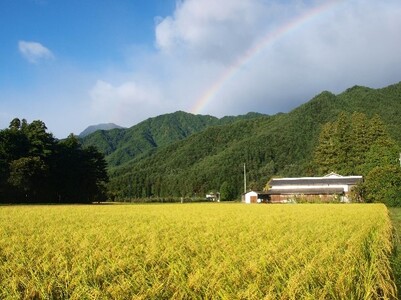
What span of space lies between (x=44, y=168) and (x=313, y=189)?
37139mm

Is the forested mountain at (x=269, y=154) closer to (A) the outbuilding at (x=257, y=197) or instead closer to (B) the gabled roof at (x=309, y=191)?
(A) the outbuilding at (x=257, y=197)

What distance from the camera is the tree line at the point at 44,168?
166 ft

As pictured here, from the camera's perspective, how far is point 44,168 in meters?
52.1

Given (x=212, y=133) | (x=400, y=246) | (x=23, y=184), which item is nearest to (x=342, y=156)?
(x=23, y=184)

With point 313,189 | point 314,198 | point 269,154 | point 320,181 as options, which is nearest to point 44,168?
point 314,198

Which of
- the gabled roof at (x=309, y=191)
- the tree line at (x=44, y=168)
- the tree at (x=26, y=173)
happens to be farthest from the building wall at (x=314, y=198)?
the tree at (x=26, y=173)

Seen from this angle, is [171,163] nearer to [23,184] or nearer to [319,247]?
[23,184]

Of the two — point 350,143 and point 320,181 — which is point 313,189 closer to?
point 320,181

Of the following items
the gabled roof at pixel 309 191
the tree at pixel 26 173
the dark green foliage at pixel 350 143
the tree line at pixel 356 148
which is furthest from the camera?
the dark green foliage at pixel 350 143

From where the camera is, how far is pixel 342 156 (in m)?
74.3

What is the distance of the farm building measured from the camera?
188ft

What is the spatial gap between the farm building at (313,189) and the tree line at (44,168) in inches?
1077

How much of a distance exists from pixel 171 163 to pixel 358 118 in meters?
81.5

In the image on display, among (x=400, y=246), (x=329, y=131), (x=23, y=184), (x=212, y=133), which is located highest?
(x=212, y=133)
